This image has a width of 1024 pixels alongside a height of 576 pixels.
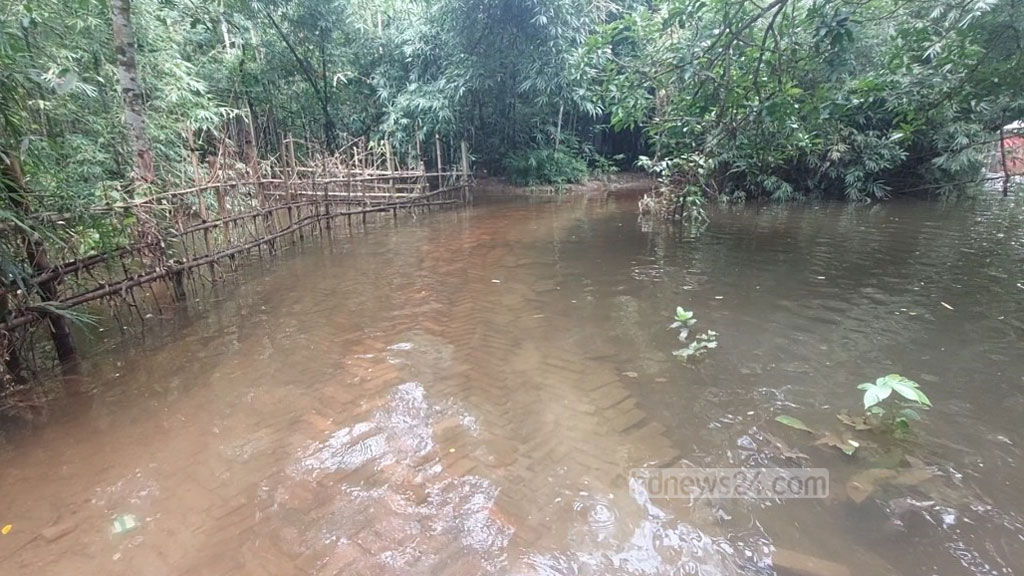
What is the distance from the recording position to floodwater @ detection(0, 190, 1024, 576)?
6.69 ft

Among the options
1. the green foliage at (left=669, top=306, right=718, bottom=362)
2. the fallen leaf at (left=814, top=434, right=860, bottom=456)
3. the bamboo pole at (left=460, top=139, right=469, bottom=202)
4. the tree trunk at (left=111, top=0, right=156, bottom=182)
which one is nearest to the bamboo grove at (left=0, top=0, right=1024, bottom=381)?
the tree trunk at (left=111, top=0, right=156, bottom=182)

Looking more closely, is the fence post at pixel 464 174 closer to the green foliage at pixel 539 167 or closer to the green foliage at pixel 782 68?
the green foliage at pixel 539 167

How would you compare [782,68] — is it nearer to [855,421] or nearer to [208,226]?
[855,421]

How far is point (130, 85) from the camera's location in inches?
187

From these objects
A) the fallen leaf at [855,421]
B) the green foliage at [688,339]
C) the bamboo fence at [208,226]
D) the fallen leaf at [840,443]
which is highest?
the bamboo fence at [208,226]

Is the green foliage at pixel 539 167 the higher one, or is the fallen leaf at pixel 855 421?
the green foliage at pixel 539 167

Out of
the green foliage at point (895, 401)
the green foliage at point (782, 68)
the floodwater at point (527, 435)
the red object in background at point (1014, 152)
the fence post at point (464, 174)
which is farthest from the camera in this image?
the fence post at point (464, 174)

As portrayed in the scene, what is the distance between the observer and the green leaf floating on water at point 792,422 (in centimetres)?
272

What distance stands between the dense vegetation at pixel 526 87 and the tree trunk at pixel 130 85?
18 millimetres

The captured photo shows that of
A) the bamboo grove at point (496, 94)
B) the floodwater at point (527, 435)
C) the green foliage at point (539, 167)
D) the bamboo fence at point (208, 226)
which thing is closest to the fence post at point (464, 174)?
the bamboo grove at point (496, 94)

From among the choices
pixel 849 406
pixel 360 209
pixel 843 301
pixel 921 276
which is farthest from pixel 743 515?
pixel 360 209

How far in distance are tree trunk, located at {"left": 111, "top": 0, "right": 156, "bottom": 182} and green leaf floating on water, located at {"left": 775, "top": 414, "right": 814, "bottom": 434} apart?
17.1 feet

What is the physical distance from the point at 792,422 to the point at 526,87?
10.6 meters

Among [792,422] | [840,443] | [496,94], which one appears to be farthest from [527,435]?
[496,94]
